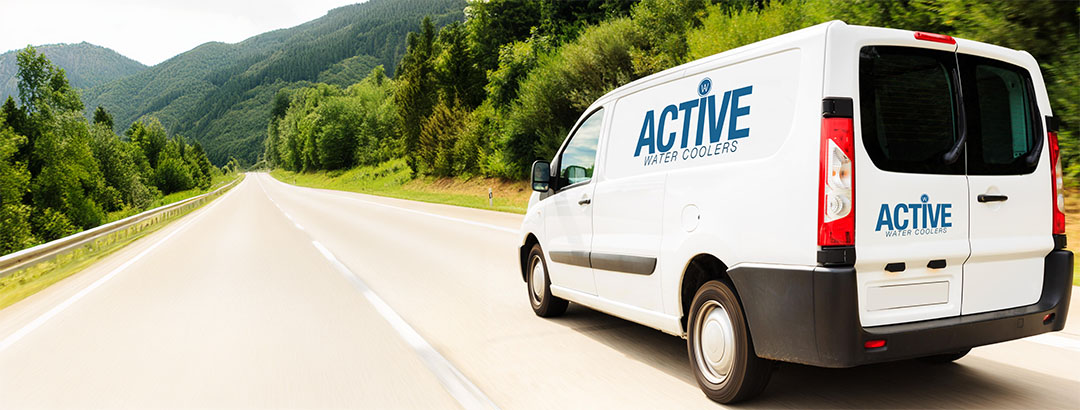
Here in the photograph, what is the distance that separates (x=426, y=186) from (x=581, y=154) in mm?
43044

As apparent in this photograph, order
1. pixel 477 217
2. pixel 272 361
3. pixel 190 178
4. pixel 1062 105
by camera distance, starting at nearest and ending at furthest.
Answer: pixel 272 361, pixel 1062 105, pixel 477 217, pixel 190 178

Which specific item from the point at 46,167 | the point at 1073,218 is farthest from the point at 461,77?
the point at 1073,218

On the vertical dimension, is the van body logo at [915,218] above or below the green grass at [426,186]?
above

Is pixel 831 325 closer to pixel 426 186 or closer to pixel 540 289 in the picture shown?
pixel 540 289

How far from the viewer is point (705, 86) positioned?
4.06 m

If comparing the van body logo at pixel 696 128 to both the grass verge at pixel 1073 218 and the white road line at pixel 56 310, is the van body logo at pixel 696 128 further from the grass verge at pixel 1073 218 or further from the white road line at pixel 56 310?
the grass verge at pixel 1073 218

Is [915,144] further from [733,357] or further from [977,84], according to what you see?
[733,357]

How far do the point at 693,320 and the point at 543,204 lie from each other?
2.52 metres

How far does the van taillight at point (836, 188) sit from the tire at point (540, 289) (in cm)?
330

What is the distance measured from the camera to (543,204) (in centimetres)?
627

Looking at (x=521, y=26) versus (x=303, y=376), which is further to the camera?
(x=521, y=26)

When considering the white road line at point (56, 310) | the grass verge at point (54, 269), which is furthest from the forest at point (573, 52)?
the grass verge at point (54, 269)

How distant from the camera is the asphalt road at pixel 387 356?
3928mm

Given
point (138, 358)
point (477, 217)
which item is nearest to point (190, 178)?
point (477, 217)
